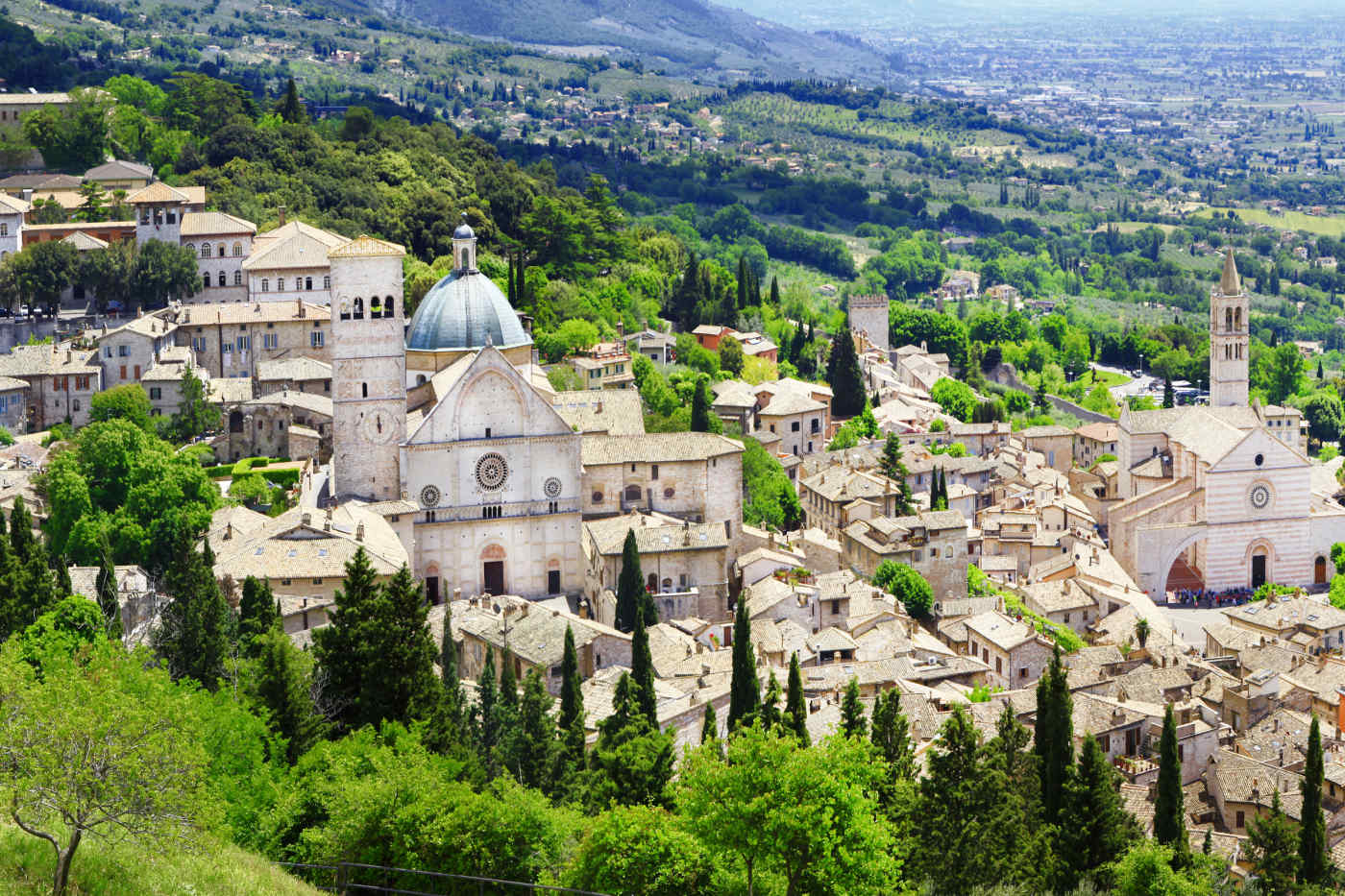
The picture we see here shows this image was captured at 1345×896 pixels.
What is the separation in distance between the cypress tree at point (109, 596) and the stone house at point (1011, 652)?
82.6 feet

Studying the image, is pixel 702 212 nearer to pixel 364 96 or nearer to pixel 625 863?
pixel 364 96

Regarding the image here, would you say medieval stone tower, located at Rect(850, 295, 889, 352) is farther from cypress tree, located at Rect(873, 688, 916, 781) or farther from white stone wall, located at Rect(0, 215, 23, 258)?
cypress tree, located at Rect(873, 688, 916, 781)

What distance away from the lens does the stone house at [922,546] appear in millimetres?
65562

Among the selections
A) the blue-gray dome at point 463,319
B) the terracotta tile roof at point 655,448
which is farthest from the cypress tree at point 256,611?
the blue-gray dome at point 463,319

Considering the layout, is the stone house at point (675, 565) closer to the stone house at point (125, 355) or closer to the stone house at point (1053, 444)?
the stone house at point (125, 355)

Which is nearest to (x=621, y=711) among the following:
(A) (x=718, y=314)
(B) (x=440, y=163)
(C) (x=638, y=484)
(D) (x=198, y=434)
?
(C) (x=638, y=484)

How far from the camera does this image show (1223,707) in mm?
57531

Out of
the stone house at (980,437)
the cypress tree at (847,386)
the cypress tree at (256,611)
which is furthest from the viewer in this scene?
the cypress tree at (847,386)

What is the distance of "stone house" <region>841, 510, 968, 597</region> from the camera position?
65562mm

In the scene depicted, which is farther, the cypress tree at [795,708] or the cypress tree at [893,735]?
the cypress tree at [893,735]

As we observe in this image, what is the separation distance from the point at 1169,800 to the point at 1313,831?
3.13m

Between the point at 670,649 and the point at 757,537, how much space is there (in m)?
10.3

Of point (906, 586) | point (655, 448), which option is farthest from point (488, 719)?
point (906, 586)

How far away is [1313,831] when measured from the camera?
42.2 meters
